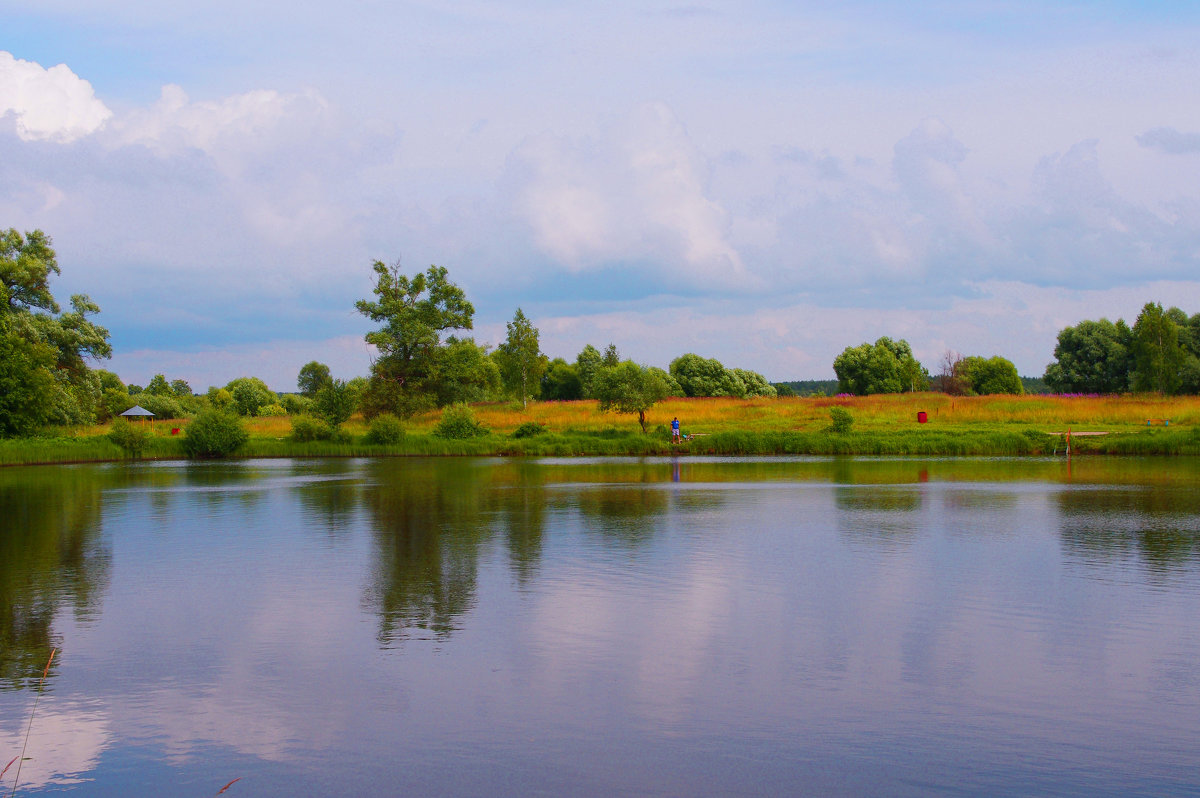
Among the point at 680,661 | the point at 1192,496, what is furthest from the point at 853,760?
the point at 1192,496

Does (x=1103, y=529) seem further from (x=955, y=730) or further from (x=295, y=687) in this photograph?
(x=295, y=687)

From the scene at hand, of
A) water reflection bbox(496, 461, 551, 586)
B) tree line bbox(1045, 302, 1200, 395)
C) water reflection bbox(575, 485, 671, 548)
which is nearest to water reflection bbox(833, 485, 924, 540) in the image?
water reflection bbox(575, 485, 671, 548)

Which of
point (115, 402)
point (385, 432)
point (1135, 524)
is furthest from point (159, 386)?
point (1135, 524)

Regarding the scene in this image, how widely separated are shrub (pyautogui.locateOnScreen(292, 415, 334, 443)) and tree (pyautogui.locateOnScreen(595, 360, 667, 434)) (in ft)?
47.8

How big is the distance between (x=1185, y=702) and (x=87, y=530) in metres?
19.4

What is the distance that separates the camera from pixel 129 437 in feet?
151

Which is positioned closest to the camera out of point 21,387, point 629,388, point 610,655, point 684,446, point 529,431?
point 610,655

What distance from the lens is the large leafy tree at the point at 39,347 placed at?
148ft

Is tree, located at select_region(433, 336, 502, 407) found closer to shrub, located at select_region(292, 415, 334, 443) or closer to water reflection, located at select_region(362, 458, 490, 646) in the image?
shrub, located at select_region(292, 415, 334, 443)

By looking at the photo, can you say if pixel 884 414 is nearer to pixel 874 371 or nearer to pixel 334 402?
pixel 334 402

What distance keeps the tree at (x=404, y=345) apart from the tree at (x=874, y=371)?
44892 millimetres

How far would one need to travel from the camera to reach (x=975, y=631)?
10.4m

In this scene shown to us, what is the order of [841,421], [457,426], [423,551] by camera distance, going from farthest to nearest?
[457,426] < [841,421] < [423,551]

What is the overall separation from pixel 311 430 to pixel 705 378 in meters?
49.6
